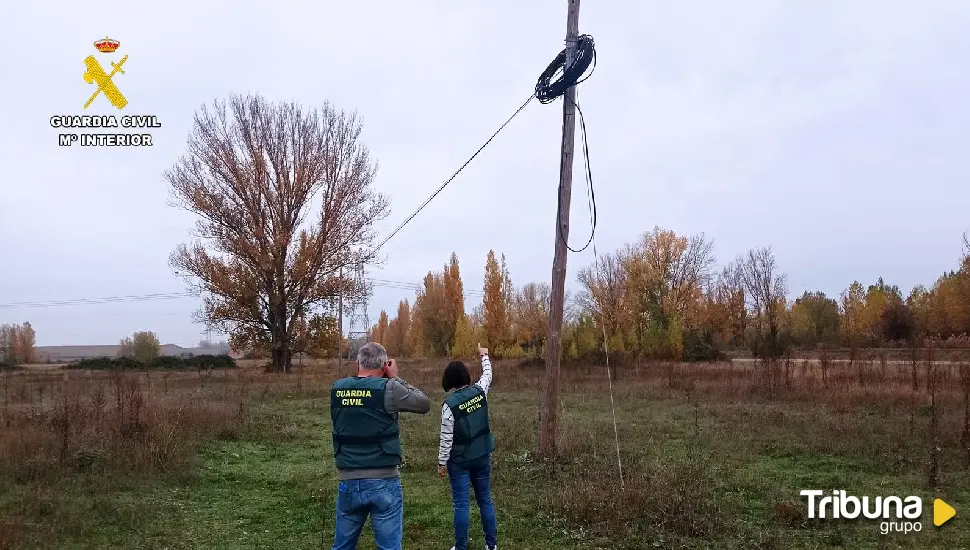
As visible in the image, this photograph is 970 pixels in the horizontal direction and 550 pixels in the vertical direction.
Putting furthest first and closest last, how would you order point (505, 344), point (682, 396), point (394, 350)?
point (394, 350)
point (505, 344)
point (682, 396)

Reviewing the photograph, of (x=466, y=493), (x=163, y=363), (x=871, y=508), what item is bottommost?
(x=163, y=363)

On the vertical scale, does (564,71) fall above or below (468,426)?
above

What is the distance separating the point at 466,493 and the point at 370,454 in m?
1.73

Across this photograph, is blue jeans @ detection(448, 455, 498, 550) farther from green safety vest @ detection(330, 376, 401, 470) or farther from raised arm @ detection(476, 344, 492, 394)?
green safety vest @ detection(330, 376, 401, 470)

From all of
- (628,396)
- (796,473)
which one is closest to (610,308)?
(628,396)

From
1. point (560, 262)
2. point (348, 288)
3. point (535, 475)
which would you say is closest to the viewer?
point (535, 475)

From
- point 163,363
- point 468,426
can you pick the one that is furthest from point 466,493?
point 163,363

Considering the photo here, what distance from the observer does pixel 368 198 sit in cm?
3578

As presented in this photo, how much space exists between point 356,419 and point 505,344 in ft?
169

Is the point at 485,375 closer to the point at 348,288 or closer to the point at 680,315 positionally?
the point at 348,288

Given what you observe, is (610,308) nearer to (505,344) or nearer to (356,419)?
(505,344)

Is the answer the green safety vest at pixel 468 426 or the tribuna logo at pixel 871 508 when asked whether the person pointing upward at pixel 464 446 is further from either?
the tribuna logo at pixel 871 508

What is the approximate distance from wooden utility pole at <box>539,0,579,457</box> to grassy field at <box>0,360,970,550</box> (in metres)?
0.62

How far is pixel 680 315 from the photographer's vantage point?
51.1 metres
